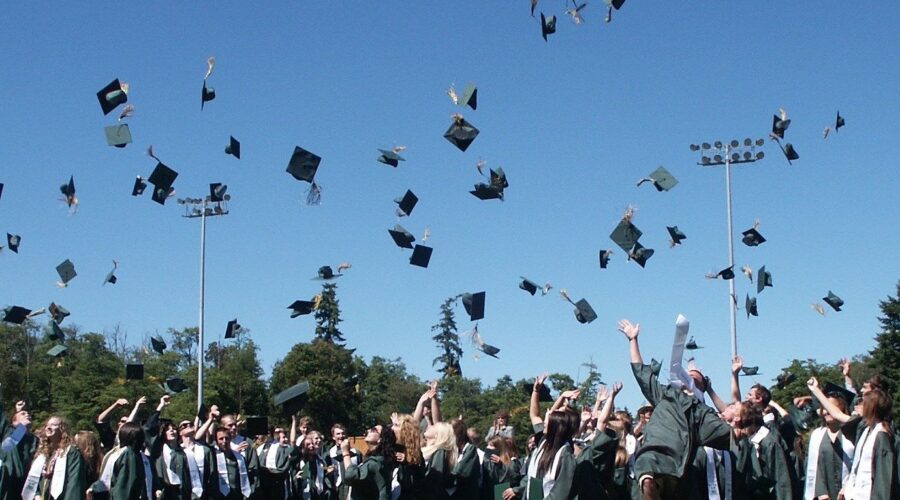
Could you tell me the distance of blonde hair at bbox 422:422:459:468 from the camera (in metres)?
9.62

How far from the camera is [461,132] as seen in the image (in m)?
13.7

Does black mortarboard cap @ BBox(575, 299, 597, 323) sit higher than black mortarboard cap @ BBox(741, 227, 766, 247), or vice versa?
black mortarboard cap @ BBox(741, 227, 766, 247)

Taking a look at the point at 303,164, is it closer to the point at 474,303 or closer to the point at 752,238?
the point at 474,303

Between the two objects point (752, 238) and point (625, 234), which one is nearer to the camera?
point (625, 234)

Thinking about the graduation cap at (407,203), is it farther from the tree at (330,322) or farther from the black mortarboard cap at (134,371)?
the tree at (330,322)

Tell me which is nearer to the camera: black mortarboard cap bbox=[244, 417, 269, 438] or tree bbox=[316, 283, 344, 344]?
black mortarboard cap bbox=[244, 417, 269, 438]

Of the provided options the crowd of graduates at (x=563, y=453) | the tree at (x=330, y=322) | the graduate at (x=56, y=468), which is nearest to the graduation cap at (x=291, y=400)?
the crowd of graduates at (x=563, y=453)

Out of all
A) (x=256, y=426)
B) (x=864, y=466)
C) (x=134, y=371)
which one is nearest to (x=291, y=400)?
(x=256, y=426)

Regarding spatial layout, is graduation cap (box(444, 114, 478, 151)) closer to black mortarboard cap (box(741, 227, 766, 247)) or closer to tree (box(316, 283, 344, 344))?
black mortarboard cap (box(741, 227, 766, 247))

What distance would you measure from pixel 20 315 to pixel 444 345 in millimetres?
49993

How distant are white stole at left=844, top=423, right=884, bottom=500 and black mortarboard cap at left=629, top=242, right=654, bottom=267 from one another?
24.7ft

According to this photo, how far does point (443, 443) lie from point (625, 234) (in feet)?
19.3

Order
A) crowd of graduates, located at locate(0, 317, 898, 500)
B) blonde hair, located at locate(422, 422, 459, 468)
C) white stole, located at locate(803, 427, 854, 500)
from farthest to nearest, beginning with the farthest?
blonde hair, located at locate(422, 422, 459, 468), white stole, located at locate(803, 427, 854, 500), crowd of graduates, located at locate(0, 317, 898, 500)

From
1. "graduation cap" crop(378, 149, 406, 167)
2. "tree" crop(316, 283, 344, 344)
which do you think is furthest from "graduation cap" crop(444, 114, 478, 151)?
"tree" crop(316, 283, 344, 344)
